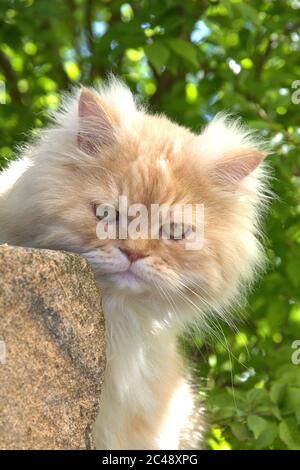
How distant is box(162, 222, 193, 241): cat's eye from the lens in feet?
6.15

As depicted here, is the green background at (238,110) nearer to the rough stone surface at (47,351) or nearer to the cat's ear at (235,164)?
the cat's ear at (235,164)

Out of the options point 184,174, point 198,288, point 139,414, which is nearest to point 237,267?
point 198,288

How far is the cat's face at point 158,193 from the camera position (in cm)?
185

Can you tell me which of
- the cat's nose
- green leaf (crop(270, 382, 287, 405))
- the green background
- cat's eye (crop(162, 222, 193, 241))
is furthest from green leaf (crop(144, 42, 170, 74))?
green leaf (crop(270, 382, 287, 405))

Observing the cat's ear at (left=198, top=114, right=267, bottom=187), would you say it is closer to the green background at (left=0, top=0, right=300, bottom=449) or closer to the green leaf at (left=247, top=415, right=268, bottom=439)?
the green background at (left=0, top=0, right=300, bottom=449)

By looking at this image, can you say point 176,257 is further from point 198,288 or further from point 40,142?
point 40,142

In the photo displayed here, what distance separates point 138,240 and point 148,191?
148 millimetres

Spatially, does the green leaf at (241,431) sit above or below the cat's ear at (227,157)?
below

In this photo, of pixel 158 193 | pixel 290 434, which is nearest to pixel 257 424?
pixel 290 434

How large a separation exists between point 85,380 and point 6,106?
89.2 inches

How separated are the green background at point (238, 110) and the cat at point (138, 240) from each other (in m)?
0.40

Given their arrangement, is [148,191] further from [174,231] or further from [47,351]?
[47,351]

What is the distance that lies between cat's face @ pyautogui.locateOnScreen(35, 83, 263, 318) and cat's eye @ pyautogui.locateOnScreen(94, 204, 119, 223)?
1 centimetres

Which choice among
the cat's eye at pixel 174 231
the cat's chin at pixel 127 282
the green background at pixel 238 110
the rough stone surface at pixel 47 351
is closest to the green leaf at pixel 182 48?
the green background at pixel 238 110
